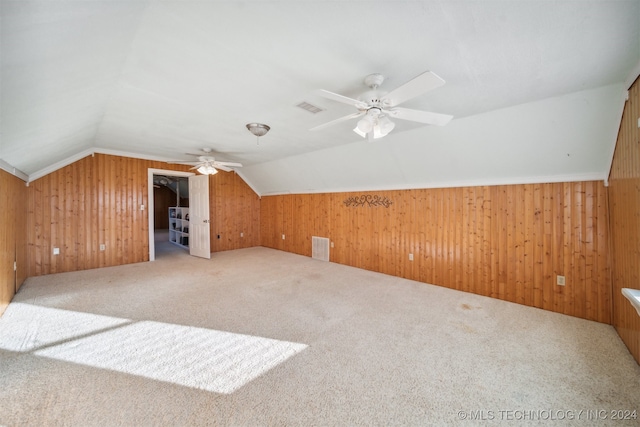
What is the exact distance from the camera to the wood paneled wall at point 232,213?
6.75 m

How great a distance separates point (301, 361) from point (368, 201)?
3.53 m

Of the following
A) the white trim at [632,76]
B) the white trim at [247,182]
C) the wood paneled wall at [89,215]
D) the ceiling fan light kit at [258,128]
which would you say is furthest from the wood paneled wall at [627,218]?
the wood paneled wall at [89,215]

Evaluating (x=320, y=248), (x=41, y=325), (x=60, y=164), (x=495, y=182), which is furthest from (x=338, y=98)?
(x=60, y=164)

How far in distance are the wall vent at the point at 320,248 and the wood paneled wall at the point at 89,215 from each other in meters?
3.85

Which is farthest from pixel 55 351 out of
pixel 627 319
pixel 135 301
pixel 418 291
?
pixel 627 319

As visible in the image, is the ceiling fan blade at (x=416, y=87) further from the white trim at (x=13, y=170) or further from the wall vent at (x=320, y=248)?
the white trim at (x=13, y=170)

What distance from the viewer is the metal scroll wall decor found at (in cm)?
473

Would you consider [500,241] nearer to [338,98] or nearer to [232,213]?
[338,98]

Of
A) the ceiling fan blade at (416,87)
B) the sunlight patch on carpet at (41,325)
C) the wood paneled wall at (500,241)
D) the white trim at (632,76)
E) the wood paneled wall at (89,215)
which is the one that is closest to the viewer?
the ceiling fan blade at (416,87)

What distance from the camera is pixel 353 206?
17.4 ft

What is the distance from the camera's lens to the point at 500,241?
11.3 feet

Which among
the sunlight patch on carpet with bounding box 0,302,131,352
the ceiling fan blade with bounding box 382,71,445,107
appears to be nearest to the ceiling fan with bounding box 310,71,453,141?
the ceiling fan blade with bounding box 382,71,445,107

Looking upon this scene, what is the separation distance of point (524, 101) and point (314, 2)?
95.6 inches

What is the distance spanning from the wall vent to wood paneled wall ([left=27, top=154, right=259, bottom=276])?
3848 millimetres
